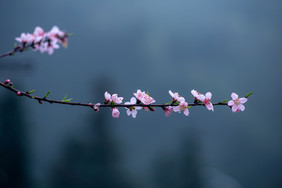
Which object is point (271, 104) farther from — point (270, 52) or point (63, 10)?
point (63, 10)

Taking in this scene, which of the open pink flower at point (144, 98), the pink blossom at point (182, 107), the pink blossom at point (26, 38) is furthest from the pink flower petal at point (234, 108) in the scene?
the pink blossom at point (26, 38)

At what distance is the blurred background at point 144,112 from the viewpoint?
20094mm

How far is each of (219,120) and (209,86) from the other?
936cm

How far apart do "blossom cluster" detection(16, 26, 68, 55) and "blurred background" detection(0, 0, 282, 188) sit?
232mm

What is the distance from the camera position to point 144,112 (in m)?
45.4

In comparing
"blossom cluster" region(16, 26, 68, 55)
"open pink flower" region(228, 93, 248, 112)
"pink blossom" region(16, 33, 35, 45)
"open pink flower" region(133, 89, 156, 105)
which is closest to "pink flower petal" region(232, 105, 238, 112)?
"open pink flower" region(228, 93, 248, 112)

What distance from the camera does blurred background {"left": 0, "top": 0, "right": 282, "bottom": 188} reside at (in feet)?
65.9

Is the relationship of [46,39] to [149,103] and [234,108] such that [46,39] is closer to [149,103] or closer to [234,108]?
[149,103]

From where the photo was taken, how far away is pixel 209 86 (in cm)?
5162

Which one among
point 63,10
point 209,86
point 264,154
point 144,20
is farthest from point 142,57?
point 264,154

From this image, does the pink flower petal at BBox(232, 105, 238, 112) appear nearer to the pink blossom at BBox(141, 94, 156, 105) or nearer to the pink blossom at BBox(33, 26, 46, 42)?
the pink blossom at BBox(141, 94, 156, 105)

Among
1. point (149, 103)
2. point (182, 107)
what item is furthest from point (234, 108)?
point (149, 103)

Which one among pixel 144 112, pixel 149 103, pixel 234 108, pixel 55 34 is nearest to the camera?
pixel 55 34

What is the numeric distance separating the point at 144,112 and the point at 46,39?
4461cm
